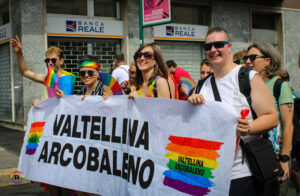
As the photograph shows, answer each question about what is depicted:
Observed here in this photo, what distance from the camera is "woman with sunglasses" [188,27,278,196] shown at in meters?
2.32

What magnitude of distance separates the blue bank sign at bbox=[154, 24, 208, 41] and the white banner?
892 centimetres

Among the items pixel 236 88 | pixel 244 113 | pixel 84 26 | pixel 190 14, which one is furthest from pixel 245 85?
pixel 190 14

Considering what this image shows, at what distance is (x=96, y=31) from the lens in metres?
11.3

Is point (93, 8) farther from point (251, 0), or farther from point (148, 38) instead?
point (251, 0)

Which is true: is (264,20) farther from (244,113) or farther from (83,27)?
(244,113)

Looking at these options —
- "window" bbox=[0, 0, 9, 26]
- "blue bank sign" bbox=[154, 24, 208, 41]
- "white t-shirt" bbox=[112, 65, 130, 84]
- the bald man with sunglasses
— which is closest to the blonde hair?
the bald man with sunglasses

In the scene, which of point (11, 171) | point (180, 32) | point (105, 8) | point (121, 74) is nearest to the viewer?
point (11, 171)

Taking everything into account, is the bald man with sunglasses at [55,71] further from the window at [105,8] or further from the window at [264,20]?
the window at [264,20]

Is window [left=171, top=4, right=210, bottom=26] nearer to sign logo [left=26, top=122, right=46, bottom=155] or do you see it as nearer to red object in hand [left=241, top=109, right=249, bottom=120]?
sign logo [left=26, top=122, right=46, bottom=155]

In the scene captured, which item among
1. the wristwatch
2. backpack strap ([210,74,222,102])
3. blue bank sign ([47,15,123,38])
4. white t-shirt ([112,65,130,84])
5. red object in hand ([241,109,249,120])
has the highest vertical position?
blue bank sign ([47,15,123,38])

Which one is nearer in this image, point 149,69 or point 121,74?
point 149,69

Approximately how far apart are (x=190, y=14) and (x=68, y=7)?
4.99 m

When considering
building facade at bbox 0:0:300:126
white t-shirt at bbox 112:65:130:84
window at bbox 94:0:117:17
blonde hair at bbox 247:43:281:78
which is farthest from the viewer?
window at bbox 94:0:117:17

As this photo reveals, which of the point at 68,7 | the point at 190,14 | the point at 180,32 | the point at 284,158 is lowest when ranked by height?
the point at 284,158
